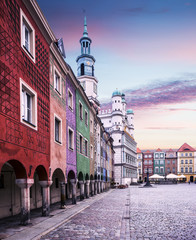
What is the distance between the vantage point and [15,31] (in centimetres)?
1024

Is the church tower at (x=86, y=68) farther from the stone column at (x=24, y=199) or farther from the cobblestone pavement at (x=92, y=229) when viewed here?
the stone column at (x=24, y=199)

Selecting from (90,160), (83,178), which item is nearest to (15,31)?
(83,178)

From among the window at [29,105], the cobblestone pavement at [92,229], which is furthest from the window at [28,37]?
the cobblestone pavement at [92,229]

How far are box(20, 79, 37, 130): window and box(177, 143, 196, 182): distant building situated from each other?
103 meters

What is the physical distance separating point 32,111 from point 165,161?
110 m

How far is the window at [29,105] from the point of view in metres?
11.4

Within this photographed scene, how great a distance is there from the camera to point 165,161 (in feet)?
378

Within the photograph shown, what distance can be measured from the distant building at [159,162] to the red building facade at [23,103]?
105834 mm

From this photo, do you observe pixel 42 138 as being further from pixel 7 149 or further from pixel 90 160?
pixel 90 160

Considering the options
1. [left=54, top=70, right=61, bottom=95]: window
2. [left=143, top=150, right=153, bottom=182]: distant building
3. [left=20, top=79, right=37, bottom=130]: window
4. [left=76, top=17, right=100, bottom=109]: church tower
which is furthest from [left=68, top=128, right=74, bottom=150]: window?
[left=143, top=150, right=153, bottom=182]: distant building

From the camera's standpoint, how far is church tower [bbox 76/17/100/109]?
60.2 metres

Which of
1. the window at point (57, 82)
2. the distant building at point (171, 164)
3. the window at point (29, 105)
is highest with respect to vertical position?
the window at point (57, 82)

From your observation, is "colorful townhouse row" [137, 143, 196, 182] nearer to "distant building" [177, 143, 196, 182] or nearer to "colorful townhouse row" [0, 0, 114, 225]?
"distant building" [177, 143, 196, 182]

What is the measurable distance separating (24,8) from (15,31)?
5.69ft
